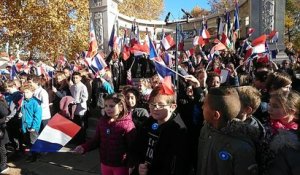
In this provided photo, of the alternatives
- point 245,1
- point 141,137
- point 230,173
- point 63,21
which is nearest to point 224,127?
point 230,173

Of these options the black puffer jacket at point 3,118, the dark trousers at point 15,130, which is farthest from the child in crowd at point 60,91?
the black puffer jacket at point 3,118

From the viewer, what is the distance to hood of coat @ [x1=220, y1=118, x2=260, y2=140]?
7.04ft

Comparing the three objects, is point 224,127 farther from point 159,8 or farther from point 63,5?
point 159,8

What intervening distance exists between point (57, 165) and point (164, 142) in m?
3.68

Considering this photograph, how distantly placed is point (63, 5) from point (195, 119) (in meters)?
19.0

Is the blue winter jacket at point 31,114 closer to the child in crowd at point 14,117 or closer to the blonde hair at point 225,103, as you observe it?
the child in crowd at point 14,117

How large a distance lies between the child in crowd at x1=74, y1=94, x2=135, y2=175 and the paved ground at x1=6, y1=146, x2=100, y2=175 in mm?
1916

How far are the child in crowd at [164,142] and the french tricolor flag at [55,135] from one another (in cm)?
79

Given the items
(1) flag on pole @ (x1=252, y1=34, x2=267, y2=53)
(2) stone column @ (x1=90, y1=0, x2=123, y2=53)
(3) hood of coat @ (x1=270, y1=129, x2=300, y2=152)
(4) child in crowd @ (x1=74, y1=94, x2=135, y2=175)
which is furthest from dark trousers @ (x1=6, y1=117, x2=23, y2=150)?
(2) stone column @ (x1=90, y1=0, x2=123, y2=53)

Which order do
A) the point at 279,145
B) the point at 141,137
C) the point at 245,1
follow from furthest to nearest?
the point at 245,1, the point at 141,137, the point at 279,145

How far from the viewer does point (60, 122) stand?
323 cm

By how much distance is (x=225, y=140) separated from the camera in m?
2.15

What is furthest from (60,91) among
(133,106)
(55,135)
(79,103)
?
(55,135)

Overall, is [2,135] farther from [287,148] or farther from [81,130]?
[287,148]
